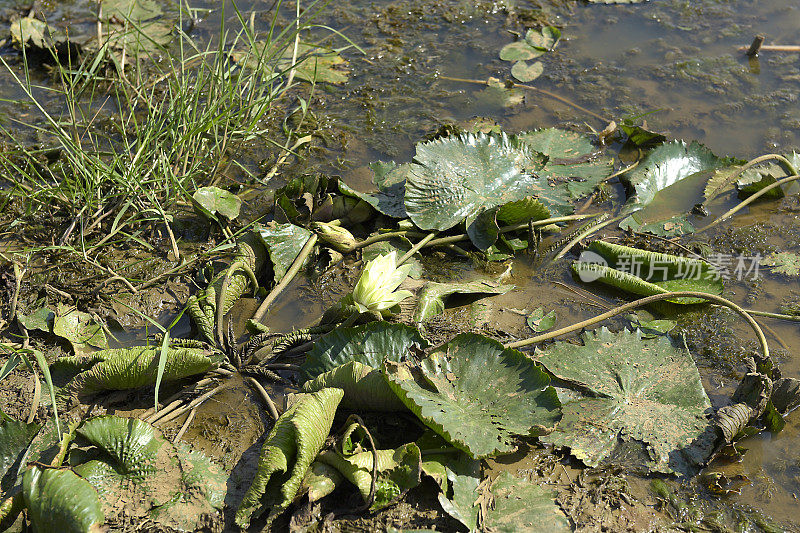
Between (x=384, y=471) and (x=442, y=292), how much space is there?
0.78 m

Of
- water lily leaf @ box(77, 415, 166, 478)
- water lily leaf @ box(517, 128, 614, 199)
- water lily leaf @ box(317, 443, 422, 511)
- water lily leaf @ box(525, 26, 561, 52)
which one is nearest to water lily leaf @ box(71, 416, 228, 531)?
water lily leaf @ box(77, 415, 166, 478)

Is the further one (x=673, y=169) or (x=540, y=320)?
(x=673, y=169)

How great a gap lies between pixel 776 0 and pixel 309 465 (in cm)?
430

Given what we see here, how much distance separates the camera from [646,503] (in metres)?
1.90

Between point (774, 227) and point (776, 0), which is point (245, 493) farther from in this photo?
point (776, 0)

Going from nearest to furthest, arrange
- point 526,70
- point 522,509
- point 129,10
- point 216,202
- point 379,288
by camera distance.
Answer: point 522,509
point 379,288
point 216,202
point 526,70
point 129,10

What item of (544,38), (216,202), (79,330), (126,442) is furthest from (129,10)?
(126,442)

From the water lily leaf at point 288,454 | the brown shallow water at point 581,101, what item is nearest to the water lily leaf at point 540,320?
the brown shallow water at point 581,101

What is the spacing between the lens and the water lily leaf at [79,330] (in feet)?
7.69

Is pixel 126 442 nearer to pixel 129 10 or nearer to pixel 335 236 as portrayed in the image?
pixel 335 236

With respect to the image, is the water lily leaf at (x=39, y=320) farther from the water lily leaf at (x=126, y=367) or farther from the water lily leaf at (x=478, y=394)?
the water lily leaf at (x=478, y=394)

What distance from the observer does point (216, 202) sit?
284 centimetres

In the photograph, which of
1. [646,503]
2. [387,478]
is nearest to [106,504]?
[387,478]

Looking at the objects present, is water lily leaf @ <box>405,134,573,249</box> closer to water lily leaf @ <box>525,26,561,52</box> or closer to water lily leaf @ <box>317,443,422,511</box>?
water lily leaf @ <box>317,443,422,511</box>
